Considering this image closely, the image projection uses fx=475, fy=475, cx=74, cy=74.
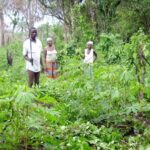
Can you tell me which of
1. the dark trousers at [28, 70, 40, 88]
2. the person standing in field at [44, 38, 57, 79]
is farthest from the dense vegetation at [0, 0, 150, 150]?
the person standing in field at [44, 38, 57, 79]

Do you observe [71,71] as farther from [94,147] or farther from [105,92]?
[94,147]

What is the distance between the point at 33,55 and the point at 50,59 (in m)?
2.17

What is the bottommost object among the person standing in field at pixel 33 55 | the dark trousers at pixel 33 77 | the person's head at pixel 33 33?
the dark trousers at pixel 33 77

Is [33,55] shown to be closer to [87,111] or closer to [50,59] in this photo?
[50,59]

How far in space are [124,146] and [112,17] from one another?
1790 cm

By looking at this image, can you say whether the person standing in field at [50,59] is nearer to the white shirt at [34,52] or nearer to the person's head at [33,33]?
the white shirt at [34,52]

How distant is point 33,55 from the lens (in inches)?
369

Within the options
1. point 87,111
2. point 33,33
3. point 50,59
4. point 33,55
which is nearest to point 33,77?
point 33,55

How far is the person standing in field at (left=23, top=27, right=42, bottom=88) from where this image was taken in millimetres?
9250

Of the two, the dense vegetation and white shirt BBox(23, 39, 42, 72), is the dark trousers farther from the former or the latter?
the dense vegetation

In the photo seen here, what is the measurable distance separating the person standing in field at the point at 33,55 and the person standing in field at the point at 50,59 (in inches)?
73.3

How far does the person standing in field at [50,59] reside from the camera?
37.5ft

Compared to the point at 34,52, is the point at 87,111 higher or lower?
lower

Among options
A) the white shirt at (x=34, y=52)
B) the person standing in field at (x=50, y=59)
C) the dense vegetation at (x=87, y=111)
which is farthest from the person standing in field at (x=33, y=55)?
the person standing in field at (x=50, y=59)
